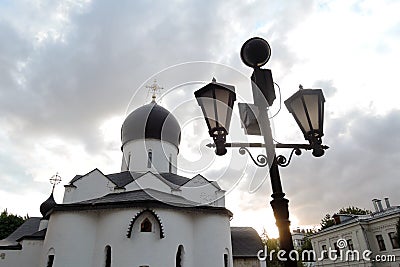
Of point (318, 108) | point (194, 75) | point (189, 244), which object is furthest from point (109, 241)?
point (318, 108)

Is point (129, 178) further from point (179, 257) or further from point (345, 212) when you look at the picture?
point (345, 212)

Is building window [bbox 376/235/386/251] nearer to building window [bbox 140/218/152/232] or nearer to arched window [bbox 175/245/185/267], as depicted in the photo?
arched window [bbox 175/245/185/267]

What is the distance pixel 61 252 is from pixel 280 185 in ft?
49.3

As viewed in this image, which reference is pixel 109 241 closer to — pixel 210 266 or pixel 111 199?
pixel 111 199

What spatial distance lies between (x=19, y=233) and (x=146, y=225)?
13276mm

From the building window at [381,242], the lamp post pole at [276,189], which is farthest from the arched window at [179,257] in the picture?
the building window at [381,242]

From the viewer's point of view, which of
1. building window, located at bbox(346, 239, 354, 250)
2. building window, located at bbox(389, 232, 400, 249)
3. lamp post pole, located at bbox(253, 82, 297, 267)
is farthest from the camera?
building window, located at bbox(346, 239, 354, 250)

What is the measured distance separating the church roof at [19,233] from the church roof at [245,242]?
14583 millimetres

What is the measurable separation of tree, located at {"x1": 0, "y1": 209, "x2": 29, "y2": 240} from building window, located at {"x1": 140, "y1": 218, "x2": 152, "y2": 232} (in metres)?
29.8

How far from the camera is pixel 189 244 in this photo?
1585 cm

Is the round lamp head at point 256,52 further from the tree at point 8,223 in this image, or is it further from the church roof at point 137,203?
the tree at point 8,223

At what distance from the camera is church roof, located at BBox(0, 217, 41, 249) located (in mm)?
18803

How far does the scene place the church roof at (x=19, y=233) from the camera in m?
18.8
